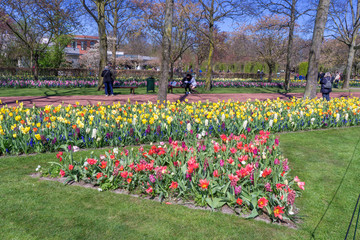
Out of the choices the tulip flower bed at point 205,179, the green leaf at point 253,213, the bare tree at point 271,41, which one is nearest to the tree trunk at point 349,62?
the bare tree at point 271,41

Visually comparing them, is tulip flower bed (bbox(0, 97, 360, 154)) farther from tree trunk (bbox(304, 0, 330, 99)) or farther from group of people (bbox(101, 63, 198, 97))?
group of people (bbox(101, 63, 198, 97))

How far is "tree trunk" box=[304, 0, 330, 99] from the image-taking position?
10.7 metres

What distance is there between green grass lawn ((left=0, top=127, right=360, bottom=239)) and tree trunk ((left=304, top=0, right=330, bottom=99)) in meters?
7.56

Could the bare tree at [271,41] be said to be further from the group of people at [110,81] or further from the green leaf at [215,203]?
the green leaf at [215,203]

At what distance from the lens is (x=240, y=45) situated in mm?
52969

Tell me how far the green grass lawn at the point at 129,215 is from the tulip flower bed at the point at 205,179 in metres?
0.19

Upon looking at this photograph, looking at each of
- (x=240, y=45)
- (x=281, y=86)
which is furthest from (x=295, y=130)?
(x=240, y=45)

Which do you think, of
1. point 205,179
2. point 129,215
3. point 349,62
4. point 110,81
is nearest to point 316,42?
point 110,81

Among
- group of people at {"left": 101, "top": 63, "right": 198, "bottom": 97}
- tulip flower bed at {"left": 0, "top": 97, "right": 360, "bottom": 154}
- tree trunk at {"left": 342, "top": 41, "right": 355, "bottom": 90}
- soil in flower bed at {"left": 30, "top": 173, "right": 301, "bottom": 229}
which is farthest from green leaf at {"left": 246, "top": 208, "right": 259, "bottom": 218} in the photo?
tree trunk at {"left": 342, "top": 41, "right": 355, "bottom": 90}

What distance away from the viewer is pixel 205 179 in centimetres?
328

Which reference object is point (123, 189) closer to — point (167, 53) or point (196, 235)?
point (196, 235)

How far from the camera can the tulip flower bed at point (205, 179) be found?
3209 mm

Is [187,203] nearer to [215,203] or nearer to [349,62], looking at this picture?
[215,203]

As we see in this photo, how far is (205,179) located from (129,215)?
0.97 metres
